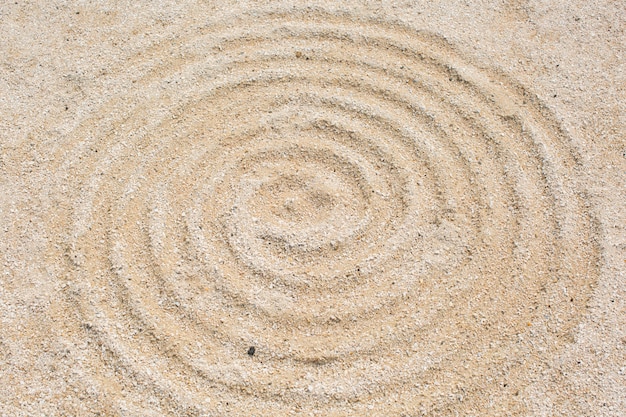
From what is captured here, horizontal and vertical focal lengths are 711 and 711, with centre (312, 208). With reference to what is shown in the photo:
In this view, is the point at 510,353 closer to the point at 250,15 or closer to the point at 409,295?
the point at 409,295

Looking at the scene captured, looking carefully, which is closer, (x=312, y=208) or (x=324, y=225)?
(x=324, y=225)

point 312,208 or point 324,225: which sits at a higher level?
point 312,208

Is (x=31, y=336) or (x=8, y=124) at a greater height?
(x=8, y=124)

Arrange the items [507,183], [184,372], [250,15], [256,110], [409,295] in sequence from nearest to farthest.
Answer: [184,372] → [409,295] → [507,183] → [256,110] → [250,15]

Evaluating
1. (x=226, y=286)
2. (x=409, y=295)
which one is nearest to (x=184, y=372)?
(x=226, y=286)
